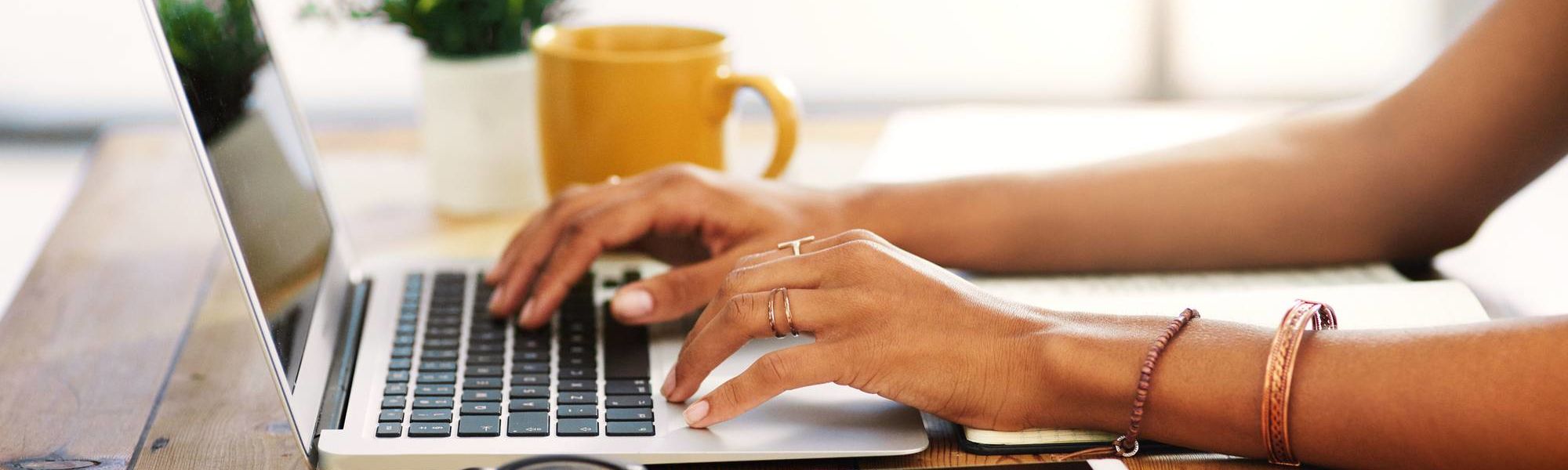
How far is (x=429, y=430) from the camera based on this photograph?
2.10 ft

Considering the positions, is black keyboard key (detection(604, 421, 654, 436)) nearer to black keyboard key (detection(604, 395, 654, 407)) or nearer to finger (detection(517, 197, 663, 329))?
black keyboard key (detection(604, 395, 654, 407))

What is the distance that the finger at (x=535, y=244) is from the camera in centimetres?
84

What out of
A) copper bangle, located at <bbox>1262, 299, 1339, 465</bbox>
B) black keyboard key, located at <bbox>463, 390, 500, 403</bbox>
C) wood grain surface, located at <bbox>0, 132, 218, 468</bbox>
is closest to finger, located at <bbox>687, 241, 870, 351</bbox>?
black keyboard key, located at <bbox>463, 390, 500, 403</bbox>

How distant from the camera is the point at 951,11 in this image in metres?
2.88

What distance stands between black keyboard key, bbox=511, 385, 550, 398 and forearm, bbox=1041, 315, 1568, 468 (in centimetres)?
25

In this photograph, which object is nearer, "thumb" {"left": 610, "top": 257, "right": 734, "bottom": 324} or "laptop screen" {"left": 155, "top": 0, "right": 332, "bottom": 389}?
"laptop screen" {"left": 155, "top": 0, "right": 332, "bottom": 389}

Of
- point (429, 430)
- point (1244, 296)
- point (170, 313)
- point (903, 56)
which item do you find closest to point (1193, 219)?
point (1244, 296)

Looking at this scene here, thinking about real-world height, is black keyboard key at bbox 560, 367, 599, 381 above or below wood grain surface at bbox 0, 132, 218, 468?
below

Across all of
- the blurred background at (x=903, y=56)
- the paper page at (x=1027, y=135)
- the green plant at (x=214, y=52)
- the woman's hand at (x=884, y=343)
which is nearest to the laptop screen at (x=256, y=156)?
the green plant at (x=214, y=52)

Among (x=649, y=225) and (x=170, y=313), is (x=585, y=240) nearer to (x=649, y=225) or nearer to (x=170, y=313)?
(x=649, y=225)

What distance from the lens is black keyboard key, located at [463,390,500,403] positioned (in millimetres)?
681

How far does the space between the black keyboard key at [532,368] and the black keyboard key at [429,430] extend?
3.4 inches

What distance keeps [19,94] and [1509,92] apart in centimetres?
288

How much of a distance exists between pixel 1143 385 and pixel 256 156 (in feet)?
1.65
